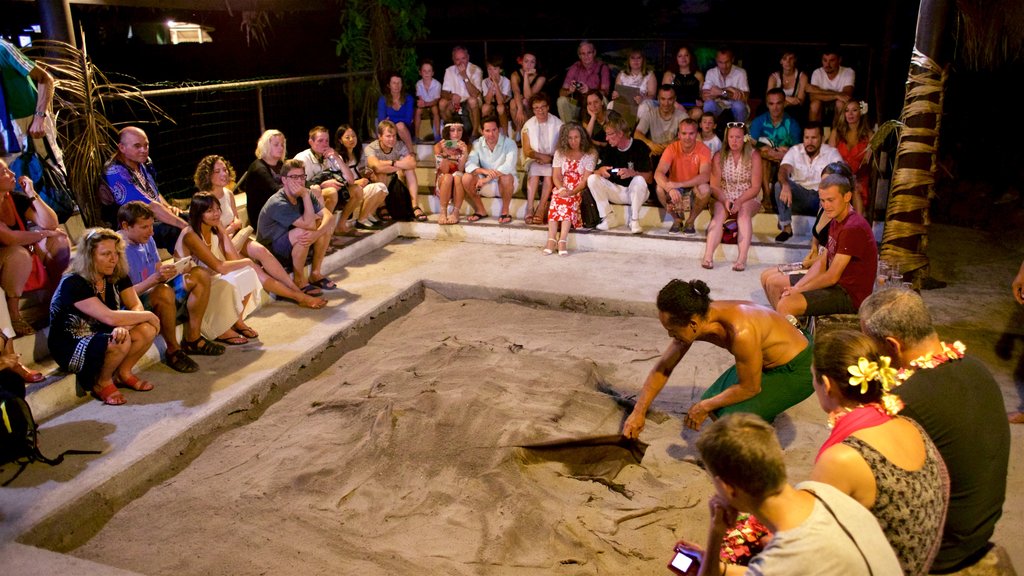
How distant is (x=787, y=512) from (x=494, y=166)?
24.7 ft

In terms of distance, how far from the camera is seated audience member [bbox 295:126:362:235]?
8.25 meters

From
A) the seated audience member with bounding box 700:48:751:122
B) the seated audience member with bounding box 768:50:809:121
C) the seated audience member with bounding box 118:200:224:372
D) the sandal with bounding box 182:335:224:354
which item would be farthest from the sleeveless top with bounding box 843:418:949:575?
the seated audience member with bounding box 700:48:751:122

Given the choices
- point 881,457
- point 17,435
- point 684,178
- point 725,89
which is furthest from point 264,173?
point 881,457

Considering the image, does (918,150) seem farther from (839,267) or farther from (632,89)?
(632,89)

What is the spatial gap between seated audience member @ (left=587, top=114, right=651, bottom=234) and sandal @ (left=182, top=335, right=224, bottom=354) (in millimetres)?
4340

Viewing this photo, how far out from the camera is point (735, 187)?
8320 millimetres

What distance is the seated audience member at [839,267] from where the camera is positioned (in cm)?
560

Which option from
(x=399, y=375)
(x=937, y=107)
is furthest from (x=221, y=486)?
(x=937, y=107)

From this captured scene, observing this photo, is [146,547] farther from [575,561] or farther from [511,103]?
[511,103]

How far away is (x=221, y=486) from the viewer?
14.4ft

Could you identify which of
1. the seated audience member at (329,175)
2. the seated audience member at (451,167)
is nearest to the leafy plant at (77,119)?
the seated audience member at (329,175)

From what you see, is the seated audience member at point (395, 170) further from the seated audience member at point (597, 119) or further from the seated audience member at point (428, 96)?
the seated audience member at point (597, 119)

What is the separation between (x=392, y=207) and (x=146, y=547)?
6031 mm

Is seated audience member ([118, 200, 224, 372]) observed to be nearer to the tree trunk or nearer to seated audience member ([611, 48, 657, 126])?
the tree trunk
